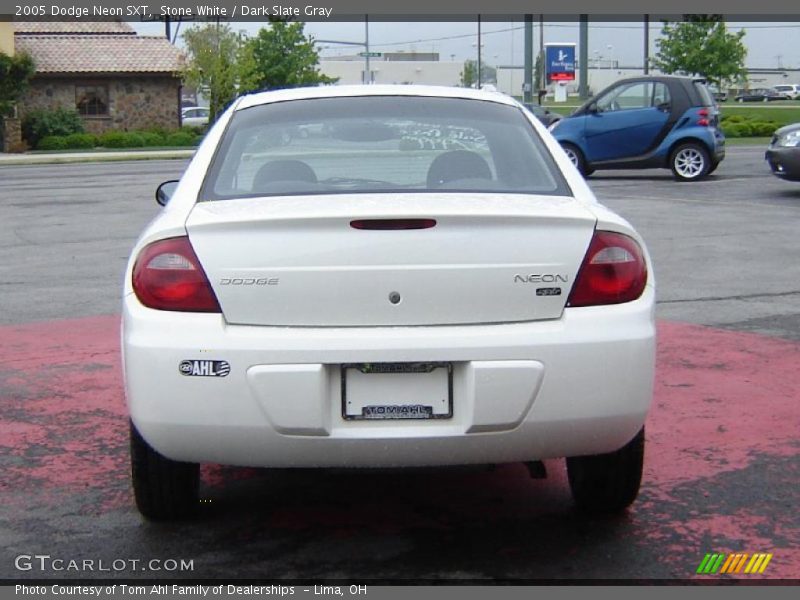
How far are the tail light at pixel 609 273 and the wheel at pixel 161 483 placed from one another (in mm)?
Result: 1451

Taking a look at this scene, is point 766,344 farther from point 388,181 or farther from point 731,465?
point 388,181

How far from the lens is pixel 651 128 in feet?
69.2

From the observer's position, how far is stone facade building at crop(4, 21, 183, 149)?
47.5m

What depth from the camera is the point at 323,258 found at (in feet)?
12.4

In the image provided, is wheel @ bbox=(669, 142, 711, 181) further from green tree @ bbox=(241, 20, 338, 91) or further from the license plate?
green tree @ bbox=(241, 20, 338, 91)

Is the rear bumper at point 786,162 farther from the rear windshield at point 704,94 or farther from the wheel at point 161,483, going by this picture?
the wheel at point 161,483

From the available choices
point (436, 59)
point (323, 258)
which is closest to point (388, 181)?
point (323, 258)

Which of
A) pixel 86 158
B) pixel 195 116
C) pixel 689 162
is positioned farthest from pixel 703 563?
pixel 195 116

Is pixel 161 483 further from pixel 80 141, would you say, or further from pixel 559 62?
pixel 559 62

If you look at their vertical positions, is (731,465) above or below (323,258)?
below

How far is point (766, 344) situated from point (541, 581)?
4.11m

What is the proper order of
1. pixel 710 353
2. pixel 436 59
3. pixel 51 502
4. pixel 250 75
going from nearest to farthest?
pixel 51 502, pixel 710 353, pixel 250 75, pixel 436 59

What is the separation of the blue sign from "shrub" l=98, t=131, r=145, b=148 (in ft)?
93.4

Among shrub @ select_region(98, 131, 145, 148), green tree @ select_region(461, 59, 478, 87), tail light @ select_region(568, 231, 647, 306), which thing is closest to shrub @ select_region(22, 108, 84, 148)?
shrub @ select_region(98, 131, 145, 148)
